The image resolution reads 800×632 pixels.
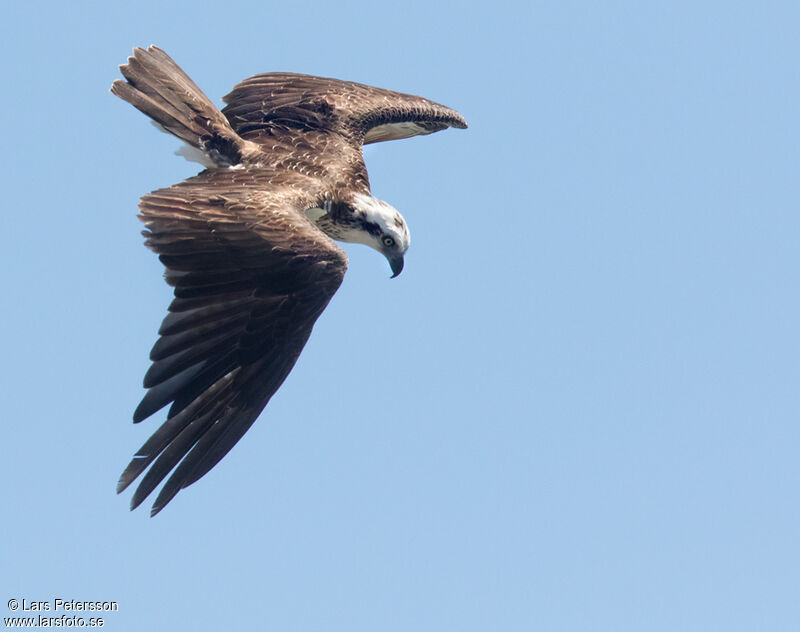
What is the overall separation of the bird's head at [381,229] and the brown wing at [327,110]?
1228mm

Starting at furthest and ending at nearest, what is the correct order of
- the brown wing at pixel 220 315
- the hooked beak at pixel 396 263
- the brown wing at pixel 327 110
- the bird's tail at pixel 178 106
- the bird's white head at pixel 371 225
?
the brown wing at pixel 327 110 → the hooked beak at pixel 396 263 → the bird's white head at pixel 371 225 → the bird's tail at pixel 178 106 → the brown wing at pixel 220 315

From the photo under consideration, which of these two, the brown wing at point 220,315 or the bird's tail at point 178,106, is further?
Result: the bird's tail at point 178,106

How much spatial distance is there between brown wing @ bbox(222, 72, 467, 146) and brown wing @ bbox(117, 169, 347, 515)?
2.74 m

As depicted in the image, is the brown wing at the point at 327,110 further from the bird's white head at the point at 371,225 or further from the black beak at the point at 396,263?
the black beak at the point at 396,263

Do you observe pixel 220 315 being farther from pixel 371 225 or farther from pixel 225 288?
pixel 371 225

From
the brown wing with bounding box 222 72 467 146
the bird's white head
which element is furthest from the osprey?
the brown wing with bounding box 222 72 467 146

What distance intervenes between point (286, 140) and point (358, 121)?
3.91 ft

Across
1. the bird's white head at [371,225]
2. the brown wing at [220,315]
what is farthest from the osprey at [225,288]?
the bird's white head at [371,225]

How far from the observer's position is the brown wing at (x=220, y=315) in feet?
40.8

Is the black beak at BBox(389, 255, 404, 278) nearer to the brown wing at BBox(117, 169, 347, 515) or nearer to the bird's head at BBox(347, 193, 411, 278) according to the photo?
the bird's head at BBox(347, 193, 411, 278)

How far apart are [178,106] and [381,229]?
2.53m

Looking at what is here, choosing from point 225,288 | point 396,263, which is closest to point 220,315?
point 225,288

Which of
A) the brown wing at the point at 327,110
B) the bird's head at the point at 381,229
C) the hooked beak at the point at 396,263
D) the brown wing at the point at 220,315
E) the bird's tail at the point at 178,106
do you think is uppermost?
the brown wing at the point at 327,110

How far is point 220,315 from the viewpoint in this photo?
41.9 feet
